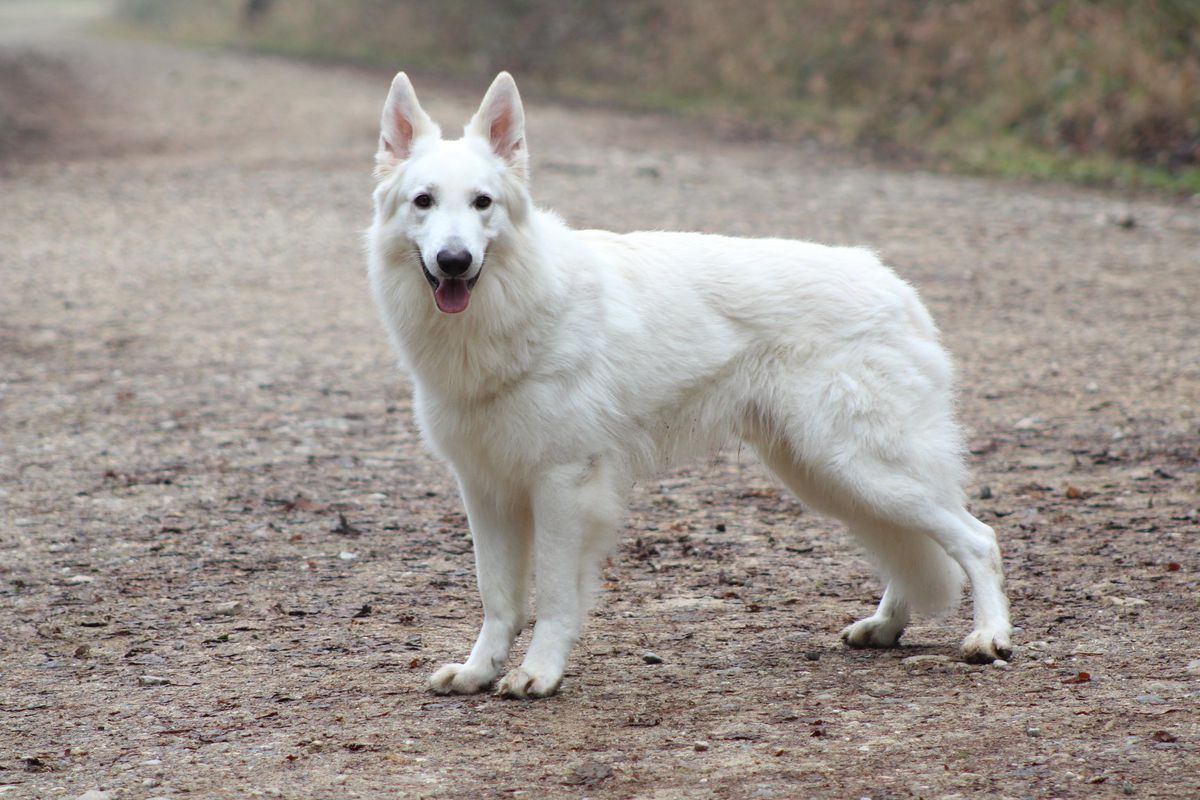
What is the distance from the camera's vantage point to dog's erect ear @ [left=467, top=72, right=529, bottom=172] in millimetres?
4566

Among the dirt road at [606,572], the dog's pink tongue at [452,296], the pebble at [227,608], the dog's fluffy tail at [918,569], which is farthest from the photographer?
the pebble at [227,608]

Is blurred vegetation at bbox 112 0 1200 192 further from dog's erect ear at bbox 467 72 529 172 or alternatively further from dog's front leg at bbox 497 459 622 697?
dog's front leg at bbox 497 459 622 697

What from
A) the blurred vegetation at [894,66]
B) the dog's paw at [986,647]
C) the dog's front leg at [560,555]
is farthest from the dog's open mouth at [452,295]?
the blurred vegetation at [894,66]

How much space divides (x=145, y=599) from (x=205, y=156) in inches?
501

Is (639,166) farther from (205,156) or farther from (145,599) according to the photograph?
(145,599)

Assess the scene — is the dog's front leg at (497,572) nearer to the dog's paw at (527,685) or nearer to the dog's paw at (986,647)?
the dog's paw at (527,685)

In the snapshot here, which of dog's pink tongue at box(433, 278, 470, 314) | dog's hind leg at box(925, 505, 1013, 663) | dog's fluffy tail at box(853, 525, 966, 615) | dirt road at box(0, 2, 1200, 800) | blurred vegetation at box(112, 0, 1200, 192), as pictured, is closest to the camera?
dirt road at box(0, 2, 1200, 800)

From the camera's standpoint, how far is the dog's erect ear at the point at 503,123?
4566 millimetres

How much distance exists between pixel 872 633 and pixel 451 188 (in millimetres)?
2157

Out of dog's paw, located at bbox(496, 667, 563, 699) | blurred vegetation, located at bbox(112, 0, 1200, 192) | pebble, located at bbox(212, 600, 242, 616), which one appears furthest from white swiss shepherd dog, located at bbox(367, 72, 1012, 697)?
blurred vegetation, located at bbox(112, 0, 1200, 192)

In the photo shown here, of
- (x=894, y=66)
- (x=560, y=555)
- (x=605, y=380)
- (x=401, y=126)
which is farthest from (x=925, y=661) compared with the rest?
(x=894, y=66)

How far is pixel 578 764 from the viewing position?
384 cm

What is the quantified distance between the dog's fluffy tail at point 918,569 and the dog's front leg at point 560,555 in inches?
40.4

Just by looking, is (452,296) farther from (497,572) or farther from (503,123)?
(497,572)
